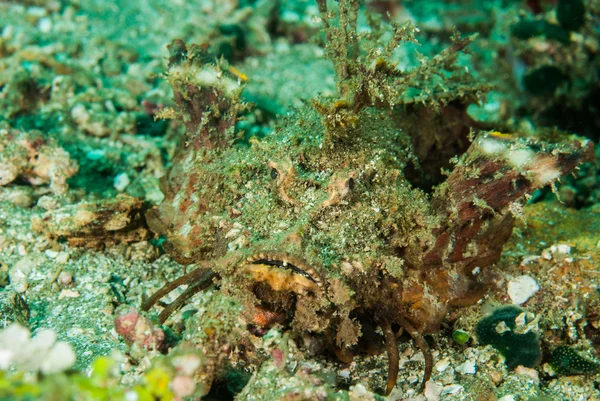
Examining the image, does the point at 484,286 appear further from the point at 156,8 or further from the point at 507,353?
the point at 156,8

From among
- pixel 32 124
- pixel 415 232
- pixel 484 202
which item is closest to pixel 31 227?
pixel 32 124

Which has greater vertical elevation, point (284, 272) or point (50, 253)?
point (284, 272)

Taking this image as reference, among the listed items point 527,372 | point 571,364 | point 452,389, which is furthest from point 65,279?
point 571,364

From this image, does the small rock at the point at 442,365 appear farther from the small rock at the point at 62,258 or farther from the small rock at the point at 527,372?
the small rock at the point at 62,258

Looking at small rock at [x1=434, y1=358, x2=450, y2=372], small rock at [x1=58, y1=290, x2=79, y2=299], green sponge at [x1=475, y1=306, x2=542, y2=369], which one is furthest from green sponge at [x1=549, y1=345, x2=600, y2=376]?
small rock at [x1=58, y1=290, x2=79, y2=299]

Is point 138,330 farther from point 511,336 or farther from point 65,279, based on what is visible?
point 511,336

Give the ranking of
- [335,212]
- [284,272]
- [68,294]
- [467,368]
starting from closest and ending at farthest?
[284,272] → [335,212] → [467,368] → [68,294]
